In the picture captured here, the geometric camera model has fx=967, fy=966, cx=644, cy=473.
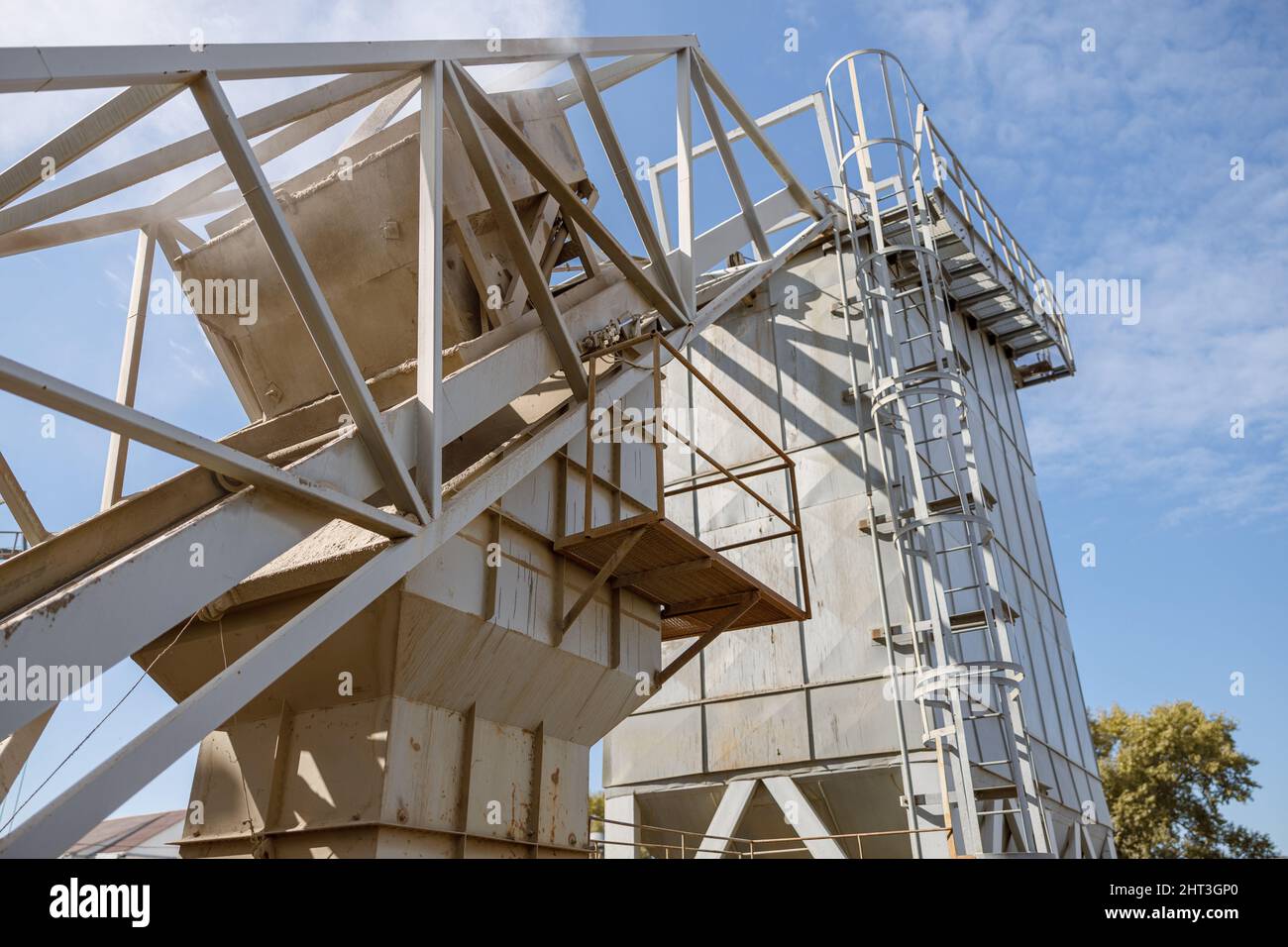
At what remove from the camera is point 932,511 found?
1348cm

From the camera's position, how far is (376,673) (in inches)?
267

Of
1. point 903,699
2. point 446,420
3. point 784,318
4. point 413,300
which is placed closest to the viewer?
point 446,420

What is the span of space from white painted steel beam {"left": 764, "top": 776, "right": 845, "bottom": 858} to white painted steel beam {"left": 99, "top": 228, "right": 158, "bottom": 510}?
30.5 feet

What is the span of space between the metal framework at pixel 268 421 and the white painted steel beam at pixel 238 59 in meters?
0.01

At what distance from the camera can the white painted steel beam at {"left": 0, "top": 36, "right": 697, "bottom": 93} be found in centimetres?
419

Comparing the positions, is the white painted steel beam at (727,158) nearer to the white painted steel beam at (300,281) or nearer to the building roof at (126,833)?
the white painted steel beam at (300,281)

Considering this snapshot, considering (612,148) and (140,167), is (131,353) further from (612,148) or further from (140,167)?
(612,148)

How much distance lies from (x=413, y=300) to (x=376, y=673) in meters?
3.15

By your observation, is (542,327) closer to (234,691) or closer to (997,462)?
(234,691)

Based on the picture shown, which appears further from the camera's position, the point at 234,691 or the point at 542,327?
the point at 542,327

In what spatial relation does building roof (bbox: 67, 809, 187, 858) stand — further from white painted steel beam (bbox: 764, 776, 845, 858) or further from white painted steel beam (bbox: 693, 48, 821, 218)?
white painted steel beam (bbox: 693, 48, 821, 218)

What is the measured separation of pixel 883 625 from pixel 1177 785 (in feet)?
95.5

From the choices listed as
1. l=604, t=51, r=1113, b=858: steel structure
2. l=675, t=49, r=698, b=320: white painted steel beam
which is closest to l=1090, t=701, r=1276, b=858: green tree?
l=604, t=51, r=1113, b=858: steel structure
